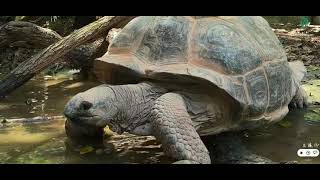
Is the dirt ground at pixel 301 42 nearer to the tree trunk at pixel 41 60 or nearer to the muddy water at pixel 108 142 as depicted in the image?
the muddy water at pixel 108 142

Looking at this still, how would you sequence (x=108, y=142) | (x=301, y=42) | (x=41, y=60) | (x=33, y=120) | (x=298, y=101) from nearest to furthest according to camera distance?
1. (x=108, y=142)
2. (x=33, y=120)
3. (x=298, y=101)
4. (x=41, y=60)
5. (x=301, y=42)

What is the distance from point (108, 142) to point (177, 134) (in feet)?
2.53

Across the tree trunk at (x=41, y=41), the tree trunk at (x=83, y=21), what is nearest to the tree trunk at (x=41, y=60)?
the tree trunk at (x=41, y=41)

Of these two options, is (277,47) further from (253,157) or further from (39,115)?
(39,115)

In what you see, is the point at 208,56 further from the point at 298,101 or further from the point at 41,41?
the point at 41,41

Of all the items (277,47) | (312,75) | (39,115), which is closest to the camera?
(277,47)

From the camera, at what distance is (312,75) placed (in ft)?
15.4

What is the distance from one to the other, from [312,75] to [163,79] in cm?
247

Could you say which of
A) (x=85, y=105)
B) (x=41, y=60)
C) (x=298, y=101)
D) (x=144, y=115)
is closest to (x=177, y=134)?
(x=144, y=115)

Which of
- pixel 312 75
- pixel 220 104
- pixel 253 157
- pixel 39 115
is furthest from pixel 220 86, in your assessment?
pixel 312 75

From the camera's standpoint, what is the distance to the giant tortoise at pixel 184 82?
251 cm

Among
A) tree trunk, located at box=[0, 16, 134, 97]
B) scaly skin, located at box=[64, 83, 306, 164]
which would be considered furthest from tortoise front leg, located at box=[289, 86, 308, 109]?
tree trunk, located at box=[0, 16, 134, 97]

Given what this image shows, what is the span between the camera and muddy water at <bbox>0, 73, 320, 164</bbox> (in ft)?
8.95

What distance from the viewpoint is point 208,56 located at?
2.70 meters
